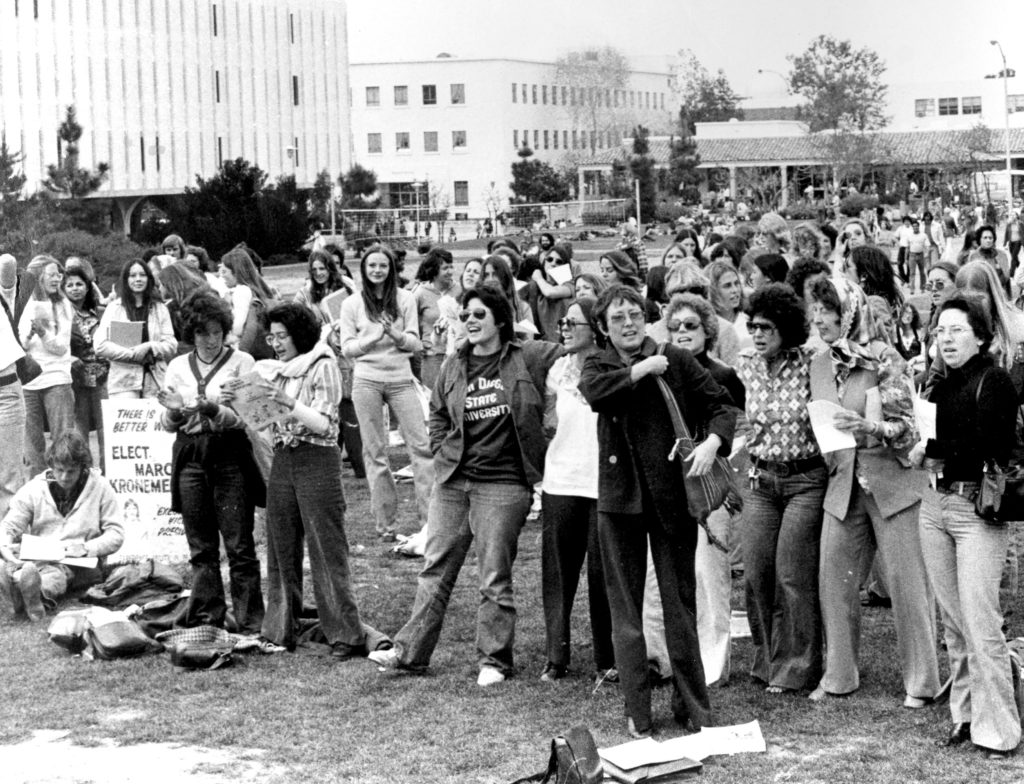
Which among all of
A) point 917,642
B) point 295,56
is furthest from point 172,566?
point 295,56

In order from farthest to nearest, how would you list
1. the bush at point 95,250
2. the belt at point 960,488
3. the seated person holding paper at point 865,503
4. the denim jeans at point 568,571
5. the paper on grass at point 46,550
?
the bush at point 95,250, the paper on grass at point 46,550, the denim jeans at point 568,571, the seated person holding paper at point 865,503, the belt at point 960,488

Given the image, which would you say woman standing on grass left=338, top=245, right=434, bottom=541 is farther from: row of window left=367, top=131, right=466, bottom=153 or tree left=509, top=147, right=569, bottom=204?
row of window left=367, top=131, right=466, bottom=153

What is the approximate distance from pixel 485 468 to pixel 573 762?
7.29 ft

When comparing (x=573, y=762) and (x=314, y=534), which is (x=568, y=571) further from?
(x=573, y=762)

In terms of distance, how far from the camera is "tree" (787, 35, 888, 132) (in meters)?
101

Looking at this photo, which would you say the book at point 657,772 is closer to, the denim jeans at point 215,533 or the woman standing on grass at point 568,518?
the woman standing on grass at point 568,518

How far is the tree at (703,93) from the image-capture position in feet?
480

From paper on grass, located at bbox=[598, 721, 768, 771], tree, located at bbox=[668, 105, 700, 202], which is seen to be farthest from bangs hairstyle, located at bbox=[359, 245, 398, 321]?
tree, located at bbox=[668, 105, 700, 202]

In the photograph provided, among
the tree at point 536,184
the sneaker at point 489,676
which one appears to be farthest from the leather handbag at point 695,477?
the tree at point 536,184

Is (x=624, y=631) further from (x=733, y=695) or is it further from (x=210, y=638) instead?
(x=210, y=638)

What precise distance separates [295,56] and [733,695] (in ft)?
262

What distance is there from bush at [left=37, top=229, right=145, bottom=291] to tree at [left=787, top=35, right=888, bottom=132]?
68.4m

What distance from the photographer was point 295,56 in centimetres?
8500

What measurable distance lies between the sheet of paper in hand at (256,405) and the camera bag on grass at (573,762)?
2.80m
